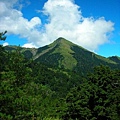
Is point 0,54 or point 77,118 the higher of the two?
point 0,54

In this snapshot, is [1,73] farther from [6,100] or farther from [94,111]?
[94,111]

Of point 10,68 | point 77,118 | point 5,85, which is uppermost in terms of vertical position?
point 10,68

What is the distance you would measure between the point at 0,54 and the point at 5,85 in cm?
364

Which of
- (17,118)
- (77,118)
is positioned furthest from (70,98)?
(17,118)

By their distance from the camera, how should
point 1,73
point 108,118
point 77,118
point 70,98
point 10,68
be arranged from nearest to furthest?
point 1,73 < point 10,68 < point 108,118 < point 77,118 < point 70,98

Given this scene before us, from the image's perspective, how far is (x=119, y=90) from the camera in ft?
205

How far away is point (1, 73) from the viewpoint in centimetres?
2805

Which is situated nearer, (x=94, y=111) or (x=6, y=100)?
(x=6, y=100)

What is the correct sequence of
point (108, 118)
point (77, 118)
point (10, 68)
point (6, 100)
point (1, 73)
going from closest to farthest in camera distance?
point (6, 100), point (1, 73), point (10, 68), point (108, 118), point (77, 118)

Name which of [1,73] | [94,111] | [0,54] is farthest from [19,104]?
[94,111]

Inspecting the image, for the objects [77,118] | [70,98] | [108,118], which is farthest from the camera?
[70,98]

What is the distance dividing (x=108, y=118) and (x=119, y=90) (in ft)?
24.0

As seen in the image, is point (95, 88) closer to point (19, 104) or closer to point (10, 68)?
point (10, 68)

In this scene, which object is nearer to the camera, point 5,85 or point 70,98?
point 5,85
